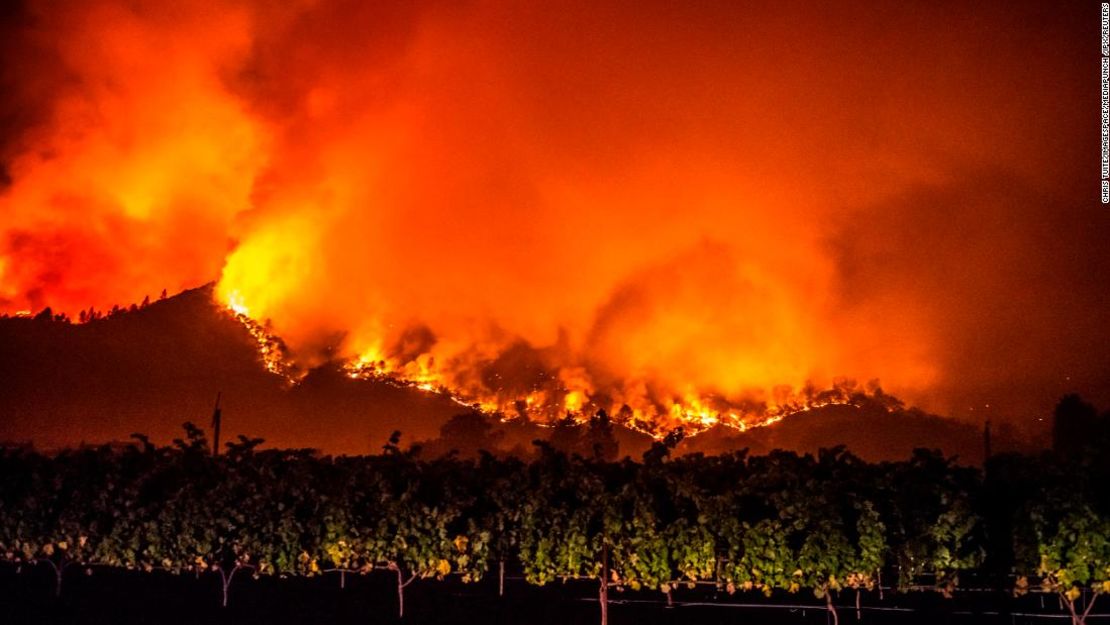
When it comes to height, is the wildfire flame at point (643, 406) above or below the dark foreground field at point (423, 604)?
above

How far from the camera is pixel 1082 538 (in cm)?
1928

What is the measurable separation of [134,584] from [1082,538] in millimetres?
28909

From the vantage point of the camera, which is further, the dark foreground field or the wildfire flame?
the wildfire flame

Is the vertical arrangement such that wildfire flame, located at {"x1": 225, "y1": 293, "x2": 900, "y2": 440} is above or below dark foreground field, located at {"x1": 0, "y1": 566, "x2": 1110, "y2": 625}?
above

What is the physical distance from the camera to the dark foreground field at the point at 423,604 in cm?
2900

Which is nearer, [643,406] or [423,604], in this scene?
[423,604]

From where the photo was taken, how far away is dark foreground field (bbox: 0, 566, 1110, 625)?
29.0 m

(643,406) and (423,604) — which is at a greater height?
(643,406)

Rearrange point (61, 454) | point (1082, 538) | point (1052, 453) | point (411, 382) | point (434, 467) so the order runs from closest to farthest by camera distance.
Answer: point (1082, 538), point (1052, 453), point (434, 467), point (61, 454), point (411, 382)

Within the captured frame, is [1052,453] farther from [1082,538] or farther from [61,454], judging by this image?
[61,454]

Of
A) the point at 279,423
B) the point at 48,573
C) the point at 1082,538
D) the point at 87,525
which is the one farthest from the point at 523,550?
the point at 279,423

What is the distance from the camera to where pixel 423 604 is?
31.5m

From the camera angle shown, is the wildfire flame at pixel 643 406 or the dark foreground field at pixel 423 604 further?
the wildfire flame at pixel 643 406

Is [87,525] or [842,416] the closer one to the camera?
[87,525]
